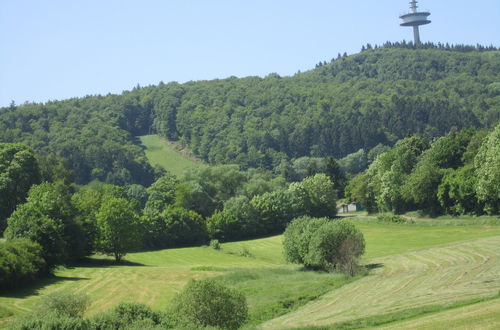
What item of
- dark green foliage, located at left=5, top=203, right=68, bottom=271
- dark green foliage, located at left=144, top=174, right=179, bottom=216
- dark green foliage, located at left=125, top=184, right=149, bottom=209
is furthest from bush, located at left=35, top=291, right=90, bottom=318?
dark green foliage, located at left=125, top=184, right=149, bottom=209

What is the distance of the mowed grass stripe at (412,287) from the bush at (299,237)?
7.37m

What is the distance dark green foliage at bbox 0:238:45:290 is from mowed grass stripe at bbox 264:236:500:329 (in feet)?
71.3

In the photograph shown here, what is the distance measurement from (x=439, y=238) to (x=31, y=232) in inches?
1797

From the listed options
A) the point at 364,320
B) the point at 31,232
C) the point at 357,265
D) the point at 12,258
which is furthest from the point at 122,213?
the point at 364,320

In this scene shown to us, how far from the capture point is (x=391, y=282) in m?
48.3

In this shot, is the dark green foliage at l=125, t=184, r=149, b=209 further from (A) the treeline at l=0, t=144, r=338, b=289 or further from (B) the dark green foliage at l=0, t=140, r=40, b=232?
(B) the dark green foliage at l=0, t=140, r=40, b=232

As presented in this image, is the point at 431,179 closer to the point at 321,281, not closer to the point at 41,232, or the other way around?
the point at 321,281

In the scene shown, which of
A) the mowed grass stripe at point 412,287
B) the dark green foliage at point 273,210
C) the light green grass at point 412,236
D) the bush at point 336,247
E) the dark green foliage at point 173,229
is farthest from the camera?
the dark green foliage at point 273,210

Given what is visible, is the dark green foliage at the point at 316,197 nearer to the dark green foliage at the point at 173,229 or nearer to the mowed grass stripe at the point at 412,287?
the dark green foliage at the point at 173,229

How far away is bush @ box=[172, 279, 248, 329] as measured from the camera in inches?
1364

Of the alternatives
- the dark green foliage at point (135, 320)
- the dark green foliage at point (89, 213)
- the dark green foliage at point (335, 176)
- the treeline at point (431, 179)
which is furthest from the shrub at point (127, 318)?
the dark green foliage at point (335, 176)

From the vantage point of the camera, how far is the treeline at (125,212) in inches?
2388

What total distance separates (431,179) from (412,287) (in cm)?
5460

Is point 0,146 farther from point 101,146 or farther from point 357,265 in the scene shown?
point 101,146
